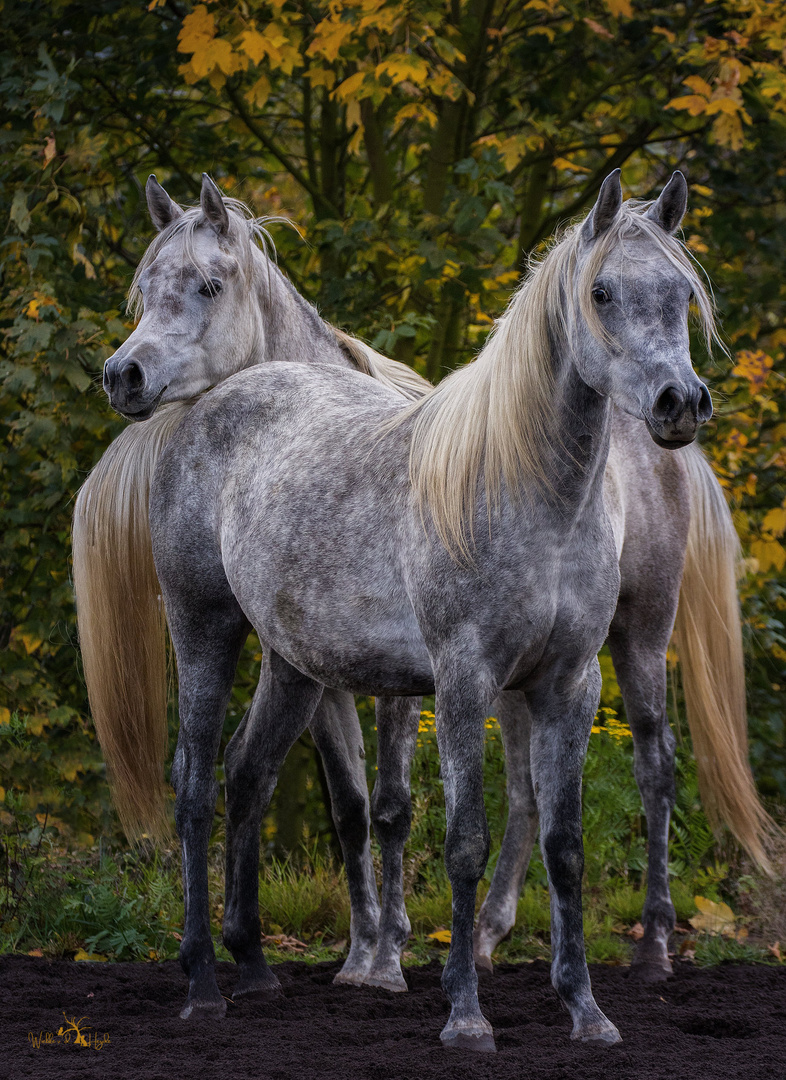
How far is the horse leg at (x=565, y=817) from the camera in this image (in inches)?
124

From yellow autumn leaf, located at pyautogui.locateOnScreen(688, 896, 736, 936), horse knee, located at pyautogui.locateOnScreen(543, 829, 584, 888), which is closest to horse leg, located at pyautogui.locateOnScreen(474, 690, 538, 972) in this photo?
yellow autumn leaf, located at pyautogui.locateOnScreen(688, 896, 736, 936)

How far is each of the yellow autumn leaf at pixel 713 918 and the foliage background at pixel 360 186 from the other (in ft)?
3.91

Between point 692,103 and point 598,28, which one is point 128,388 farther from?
point 598,28

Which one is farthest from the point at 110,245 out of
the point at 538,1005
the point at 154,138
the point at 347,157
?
the point at 538,1005

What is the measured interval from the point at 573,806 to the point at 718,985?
1247 mm

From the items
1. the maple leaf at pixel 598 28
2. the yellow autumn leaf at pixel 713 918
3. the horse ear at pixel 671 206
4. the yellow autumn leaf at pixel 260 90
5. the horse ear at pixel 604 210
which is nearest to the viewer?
the horse ear at pixel 604 210

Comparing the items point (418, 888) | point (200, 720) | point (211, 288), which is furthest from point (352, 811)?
point (211, 288)

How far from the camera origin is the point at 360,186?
7848 millimetres

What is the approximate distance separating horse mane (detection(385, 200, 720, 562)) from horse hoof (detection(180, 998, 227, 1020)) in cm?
176

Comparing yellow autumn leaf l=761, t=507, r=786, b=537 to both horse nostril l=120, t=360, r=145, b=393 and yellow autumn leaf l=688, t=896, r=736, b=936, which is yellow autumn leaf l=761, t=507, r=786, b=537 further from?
horse nostril l=120, t=360, r=145, b=393

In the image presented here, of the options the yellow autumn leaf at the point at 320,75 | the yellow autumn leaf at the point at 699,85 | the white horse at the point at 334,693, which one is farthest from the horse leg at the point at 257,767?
the yellow autumn leaf at the point at 699,85

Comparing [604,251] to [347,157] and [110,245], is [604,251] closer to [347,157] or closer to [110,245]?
[110,245]

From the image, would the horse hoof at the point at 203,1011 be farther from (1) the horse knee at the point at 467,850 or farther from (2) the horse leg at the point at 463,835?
(1) the horse knee at the point at 467,850

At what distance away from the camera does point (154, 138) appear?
6.79m
